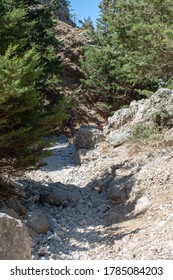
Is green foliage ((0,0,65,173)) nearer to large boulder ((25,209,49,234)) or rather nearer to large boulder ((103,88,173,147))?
large boulder ((25,209,49,234))

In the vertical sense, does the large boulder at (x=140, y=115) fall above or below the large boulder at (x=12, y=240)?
above

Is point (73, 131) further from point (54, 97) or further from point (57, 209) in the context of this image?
point (57, 209)

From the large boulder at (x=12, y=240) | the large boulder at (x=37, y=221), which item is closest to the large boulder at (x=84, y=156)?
the large boulder at (x=37, y=221)

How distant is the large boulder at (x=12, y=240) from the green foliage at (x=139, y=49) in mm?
6976

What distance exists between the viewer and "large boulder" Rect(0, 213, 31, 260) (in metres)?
4.24

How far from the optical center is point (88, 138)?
45.7ft

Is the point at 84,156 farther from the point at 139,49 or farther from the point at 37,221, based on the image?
the point at 37,221

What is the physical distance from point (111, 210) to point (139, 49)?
6.68 metres

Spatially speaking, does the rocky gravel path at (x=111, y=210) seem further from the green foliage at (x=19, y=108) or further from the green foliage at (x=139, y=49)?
the green foliage at (x=139, y=49)

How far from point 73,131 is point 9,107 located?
14020 millimetres

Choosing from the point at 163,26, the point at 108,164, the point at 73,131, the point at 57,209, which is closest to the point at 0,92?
the point at 57,209

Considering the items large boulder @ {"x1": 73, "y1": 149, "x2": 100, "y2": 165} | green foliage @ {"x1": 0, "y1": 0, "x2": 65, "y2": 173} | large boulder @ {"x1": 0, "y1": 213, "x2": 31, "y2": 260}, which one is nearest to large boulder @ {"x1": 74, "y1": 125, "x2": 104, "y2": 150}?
large boulder @ {"x1": 73, "y1": 149, "x2": 100, "y2": 165}

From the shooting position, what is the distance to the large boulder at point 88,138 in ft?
45.3

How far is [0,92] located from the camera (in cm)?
675
